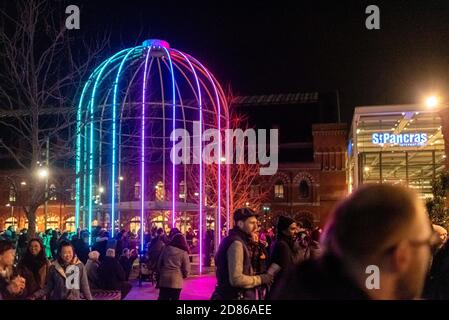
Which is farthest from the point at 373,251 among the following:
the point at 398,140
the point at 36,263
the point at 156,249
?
the point at 398,140

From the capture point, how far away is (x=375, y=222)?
1614mm

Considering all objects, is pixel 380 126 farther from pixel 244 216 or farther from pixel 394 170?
pixel 244 216

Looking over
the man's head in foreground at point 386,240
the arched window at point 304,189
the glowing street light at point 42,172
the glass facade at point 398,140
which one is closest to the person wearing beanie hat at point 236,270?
the man's head in foreground at point 386,240

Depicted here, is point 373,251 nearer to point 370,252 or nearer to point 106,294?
point 370,252

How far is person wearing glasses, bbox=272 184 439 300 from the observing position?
5.27 feet

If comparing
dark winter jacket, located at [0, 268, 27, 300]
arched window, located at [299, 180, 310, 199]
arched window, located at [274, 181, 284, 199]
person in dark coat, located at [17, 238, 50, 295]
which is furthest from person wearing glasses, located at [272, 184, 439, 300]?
arched window, located at [274, 181, 284, 199]

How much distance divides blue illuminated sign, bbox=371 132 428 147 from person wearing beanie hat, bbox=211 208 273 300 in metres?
16.8

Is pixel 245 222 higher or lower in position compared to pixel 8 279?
higher

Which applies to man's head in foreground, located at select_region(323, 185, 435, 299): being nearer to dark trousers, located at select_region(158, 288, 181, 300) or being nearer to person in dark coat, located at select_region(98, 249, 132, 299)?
dark trousers, located at select_region(158, 288, 181, 300)

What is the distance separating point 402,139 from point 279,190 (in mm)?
25247

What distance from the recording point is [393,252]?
1.62 m
